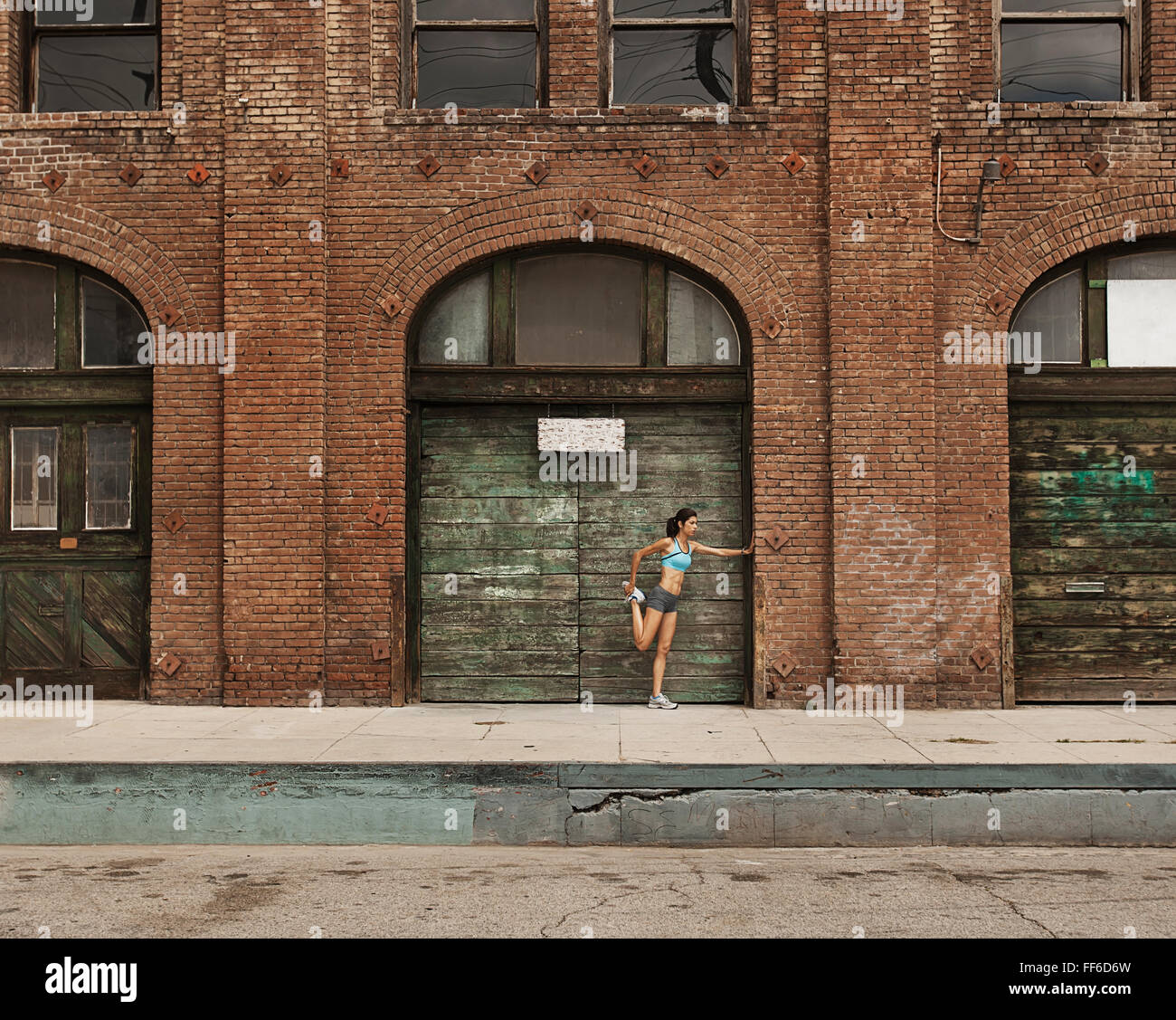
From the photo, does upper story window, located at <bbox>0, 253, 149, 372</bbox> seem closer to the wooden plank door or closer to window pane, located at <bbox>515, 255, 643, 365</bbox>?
the wooden plank door

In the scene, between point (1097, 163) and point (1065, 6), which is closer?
Result: point (1097, 163)

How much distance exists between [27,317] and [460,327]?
4251mm

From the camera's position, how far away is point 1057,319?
11.5 m

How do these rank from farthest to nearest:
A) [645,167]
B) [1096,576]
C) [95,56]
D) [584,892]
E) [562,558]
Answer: [95,56] < [562,558] < [1096,576] < [645,167] < [584,892]

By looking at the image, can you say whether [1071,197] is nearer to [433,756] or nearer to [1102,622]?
[1102,622]

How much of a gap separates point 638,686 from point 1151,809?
487 cm

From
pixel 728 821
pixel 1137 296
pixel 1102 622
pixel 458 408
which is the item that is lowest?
pixel 728 821

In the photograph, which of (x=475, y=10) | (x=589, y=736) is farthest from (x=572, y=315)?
(x=589, y=736)

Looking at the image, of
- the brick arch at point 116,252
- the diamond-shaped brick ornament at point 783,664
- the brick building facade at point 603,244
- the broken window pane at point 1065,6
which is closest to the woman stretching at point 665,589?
the brick building facade at point 603,244

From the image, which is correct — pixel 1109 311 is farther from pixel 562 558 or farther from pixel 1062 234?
pixel 562 558

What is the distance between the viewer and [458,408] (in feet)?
37.8

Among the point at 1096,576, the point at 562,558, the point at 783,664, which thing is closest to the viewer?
the point at 783,664

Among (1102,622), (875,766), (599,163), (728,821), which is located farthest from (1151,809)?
(599,163)

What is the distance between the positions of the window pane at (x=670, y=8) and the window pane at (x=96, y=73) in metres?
4.66
